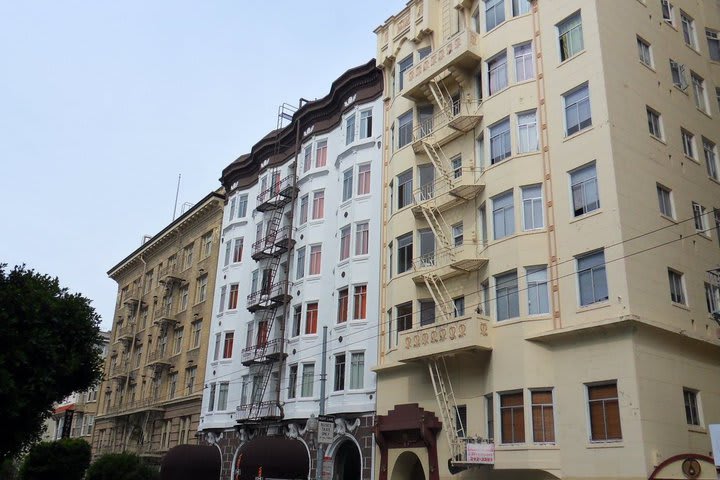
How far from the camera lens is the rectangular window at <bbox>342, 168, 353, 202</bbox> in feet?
123

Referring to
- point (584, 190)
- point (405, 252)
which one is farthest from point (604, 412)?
point (405, 252)

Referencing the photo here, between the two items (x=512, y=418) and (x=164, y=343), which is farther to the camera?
(x=164, y=343)

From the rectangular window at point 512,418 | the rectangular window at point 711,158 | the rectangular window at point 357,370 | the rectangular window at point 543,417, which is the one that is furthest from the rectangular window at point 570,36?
the rectangular window at point 357,370

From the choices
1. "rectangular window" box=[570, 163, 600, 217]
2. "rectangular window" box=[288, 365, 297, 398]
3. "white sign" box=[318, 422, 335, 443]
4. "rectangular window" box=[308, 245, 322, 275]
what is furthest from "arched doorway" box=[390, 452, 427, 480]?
"rectangular window" box=[570, 163, 600, 217]

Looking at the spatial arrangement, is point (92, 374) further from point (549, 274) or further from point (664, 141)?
point (664, 141)

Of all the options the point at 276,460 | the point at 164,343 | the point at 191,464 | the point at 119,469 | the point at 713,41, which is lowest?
the point at 119,469

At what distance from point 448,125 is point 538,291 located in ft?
29.8

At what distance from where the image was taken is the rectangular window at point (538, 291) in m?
24.4

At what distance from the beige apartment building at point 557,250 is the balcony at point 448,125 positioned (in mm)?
97

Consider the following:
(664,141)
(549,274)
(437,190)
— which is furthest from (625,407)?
(437,190)

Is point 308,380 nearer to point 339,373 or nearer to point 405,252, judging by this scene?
point 339,373

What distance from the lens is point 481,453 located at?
77.2 ft

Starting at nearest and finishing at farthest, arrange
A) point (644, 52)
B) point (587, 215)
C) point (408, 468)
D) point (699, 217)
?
1. point (587, 215)
2. point (699, 217)
3. point (644, 52)
4. point (408, 468)

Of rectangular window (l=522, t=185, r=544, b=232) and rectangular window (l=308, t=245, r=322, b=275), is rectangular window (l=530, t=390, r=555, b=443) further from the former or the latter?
rectangular window (l=308, t=245, r=322, b=275)
